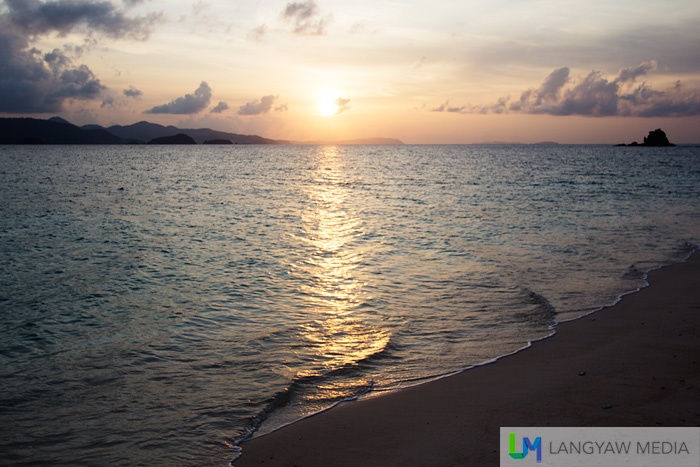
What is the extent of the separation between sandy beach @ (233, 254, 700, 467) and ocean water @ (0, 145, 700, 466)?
52cm

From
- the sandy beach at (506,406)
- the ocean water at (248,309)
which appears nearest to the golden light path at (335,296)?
the ocean water at (248,309)

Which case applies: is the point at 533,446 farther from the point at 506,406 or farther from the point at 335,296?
the point at 335,296

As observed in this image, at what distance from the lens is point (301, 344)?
31.4ft

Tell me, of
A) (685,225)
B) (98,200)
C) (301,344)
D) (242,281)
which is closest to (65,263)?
(242,281)

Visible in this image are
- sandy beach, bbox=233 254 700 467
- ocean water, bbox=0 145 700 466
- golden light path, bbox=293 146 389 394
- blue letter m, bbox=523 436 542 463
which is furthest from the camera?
golden light path, bbox=293 146 389 394

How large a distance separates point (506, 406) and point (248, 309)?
7.09 meters

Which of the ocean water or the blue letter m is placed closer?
the blue letter m

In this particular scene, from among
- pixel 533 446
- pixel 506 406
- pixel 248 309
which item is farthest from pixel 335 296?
pixel 533 446

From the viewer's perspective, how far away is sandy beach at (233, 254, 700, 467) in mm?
5801

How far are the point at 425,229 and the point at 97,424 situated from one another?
19.6 meters

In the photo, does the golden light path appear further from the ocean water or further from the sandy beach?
the sandy beach

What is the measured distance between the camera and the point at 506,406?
6785 millimetres

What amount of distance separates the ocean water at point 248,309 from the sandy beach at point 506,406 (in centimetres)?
52

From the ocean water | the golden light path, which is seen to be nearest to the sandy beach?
the ocean water
